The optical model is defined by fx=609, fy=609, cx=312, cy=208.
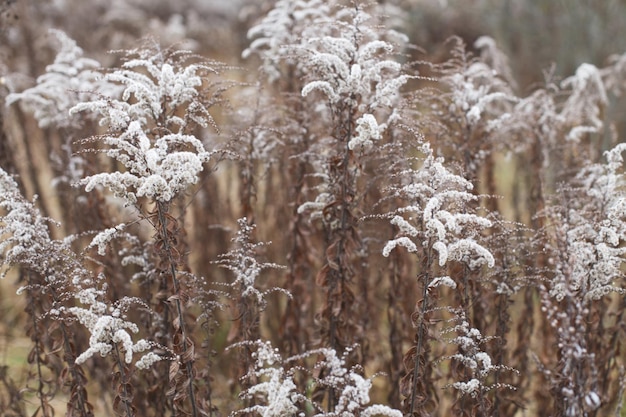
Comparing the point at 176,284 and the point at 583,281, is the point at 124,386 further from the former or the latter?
the point at 583,281

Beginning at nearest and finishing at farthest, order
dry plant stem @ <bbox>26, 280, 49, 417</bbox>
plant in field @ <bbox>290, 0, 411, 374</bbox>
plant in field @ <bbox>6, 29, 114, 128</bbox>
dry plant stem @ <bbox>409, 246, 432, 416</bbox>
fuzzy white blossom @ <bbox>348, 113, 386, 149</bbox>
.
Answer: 1. dry plant stem @ <bbox>409, 246, 432, 416</bbox>
2. fuzzy white blossom @ <bbox>348, 113, 386, 149</bbox>
3. plant in field @ <bbox>290, 0, 411, 374</bbox>
4. dry plant stem @ <bbox>26, 280, 49, 417</bbox>
5. plant in field @ <bbox>6, 29, 114, 128</bbox>

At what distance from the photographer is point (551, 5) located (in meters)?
8.27

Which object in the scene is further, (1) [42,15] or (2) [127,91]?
(1) [42,15]

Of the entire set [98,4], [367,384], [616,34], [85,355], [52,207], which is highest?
[98,4]

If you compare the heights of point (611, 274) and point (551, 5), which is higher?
point (551, 5)

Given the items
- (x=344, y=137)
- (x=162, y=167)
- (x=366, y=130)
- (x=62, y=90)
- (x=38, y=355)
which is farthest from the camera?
(x=62, y=90)

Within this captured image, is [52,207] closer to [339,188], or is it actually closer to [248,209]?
[248,209]

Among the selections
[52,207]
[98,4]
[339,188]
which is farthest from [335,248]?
[98,4]

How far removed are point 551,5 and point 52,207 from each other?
23.5 ft

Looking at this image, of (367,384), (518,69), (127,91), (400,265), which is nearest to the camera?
(367,384)

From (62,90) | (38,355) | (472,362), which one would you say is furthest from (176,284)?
(62,90)

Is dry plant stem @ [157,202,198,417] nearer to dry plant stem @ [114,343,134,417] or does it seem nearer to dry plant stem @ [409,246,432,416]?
dry plant stem @ [114,343,134,417]

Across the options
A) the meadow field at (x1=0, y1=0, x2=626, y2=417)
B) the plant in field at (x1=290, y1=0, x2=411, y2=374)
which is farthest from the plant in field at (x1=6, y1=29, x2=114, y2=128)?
the plant in field at (x1=290, y1=0, x2=411, y2=374)

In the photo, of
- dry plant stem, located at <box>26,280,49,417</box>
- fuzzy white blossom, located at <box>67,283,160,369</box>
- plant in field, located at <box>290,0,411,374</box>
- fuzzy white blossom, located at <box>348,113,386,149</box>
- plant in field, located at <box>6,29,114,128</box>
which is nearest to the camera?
fuzzy white blossom, located at <box>67,283,160,369</box>
